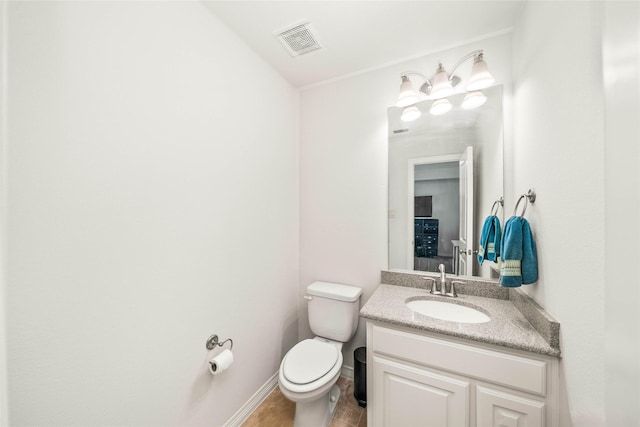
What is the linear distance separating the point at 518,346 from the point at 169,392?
156 cm

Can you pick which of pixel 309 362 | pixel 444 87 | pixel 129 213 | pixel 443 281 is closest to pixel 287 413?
pixel 309 362

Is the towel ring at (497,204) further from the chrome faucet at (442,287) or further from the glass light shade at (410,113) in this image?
the glass light shade at (410,113)

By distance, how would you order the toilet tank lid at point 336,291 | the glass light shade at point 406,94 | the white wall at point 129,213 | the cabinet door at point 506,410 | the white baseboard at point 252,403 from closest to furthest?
the white wall at point 129,213, the cabinet door at point 506,410, the white baseboard at point 252,403, the glass light shade at point 406,94, the toilet tank lid at point 336,291

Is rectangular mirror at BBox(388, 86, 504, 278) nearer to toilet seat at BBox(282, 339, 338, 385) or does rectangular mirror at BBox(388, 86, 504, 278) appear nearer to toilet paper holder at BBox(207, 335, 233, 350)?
toilet seat at BBox(282, 339, 338, 385)

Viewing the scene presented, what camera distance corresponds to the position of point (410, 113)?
1645 millimetres

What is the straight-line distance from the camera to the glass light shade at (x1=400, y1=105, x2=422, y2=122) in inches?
64.4

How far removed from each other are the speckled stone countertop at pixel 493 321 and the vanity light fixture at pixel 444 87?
46.6 inches

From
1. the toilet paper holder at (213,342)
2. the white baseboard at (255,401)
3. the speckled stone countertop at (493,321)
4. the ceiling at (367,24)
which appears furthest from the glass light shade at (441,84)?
the white baseboard at (255,401)

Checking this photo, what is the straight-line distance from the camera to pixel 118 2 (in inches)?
36.0

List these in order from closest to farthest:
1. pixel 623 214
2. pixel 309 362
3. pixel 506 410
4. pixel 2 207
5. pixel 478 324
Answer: pixel 623 214
pixel 2 207
pixel 506 410
pixel 478 324
pixel 309 362

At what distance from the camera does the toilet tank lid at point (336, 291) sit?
1.70 metres

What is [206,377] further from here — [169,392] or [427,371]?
[427,371]

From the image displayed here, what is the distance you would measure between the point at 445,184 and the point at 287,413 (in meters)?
1.88

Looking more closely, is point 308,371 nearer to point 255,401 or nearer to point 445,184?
point 255,401
